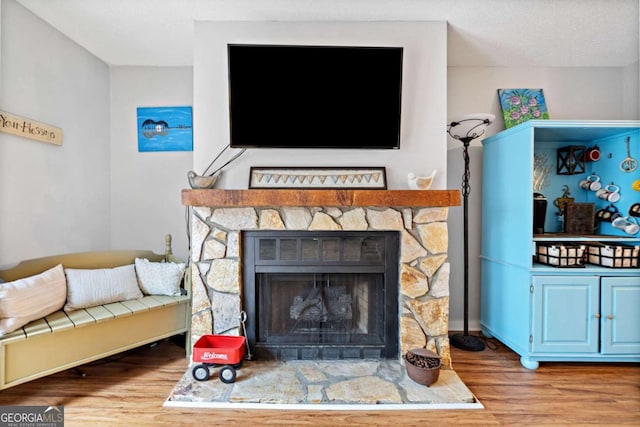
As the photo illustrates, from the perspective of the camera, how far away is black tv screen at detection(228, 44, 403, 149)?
204cm

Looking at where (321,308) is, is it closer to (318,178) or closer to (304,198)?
(304,198)

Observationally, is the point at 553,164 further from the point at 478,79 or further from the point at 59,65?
the point at 59,65

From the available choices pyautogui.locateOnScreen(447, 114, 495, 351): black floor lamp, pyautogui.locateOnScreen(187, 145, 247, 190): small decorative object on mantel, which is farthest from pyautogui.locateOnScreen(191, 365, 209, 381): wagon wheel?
pyautogui.locateOnScreen(447, 114, 495, 351): black floor lamp

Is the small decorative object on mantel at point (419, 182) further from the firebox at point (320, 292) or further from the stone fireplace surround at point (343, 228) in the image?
the firebox at point (320, 292)

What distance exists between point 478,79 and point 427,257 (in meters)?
1.72

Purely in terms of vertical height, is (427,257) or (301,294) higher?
(427,257)

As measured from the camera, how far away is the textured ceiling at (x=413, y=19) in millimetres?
1979

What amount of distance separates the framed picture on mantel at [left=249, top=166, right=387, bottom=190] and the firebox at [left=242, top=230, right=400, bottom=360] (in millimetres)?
316

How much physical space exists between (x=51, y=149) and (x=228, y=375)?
207 centimetres

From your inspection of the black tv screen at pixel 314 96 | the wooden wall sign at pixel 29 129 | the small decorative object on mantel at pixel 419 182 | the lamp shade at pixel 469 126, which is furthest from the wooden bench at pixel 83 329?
the lamp shade at pixel 469 126

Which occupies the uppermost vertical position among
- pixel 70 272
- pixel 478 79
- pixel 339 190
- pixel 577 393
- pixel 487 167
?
pixel 478 79

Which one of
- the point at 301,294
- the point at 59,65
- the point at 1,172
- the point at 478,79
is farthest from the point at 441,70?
the point at 1,172

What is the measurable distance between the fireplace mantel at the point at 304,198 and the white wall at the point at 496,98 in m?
0.95

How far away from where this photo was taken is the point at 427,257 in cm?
210
